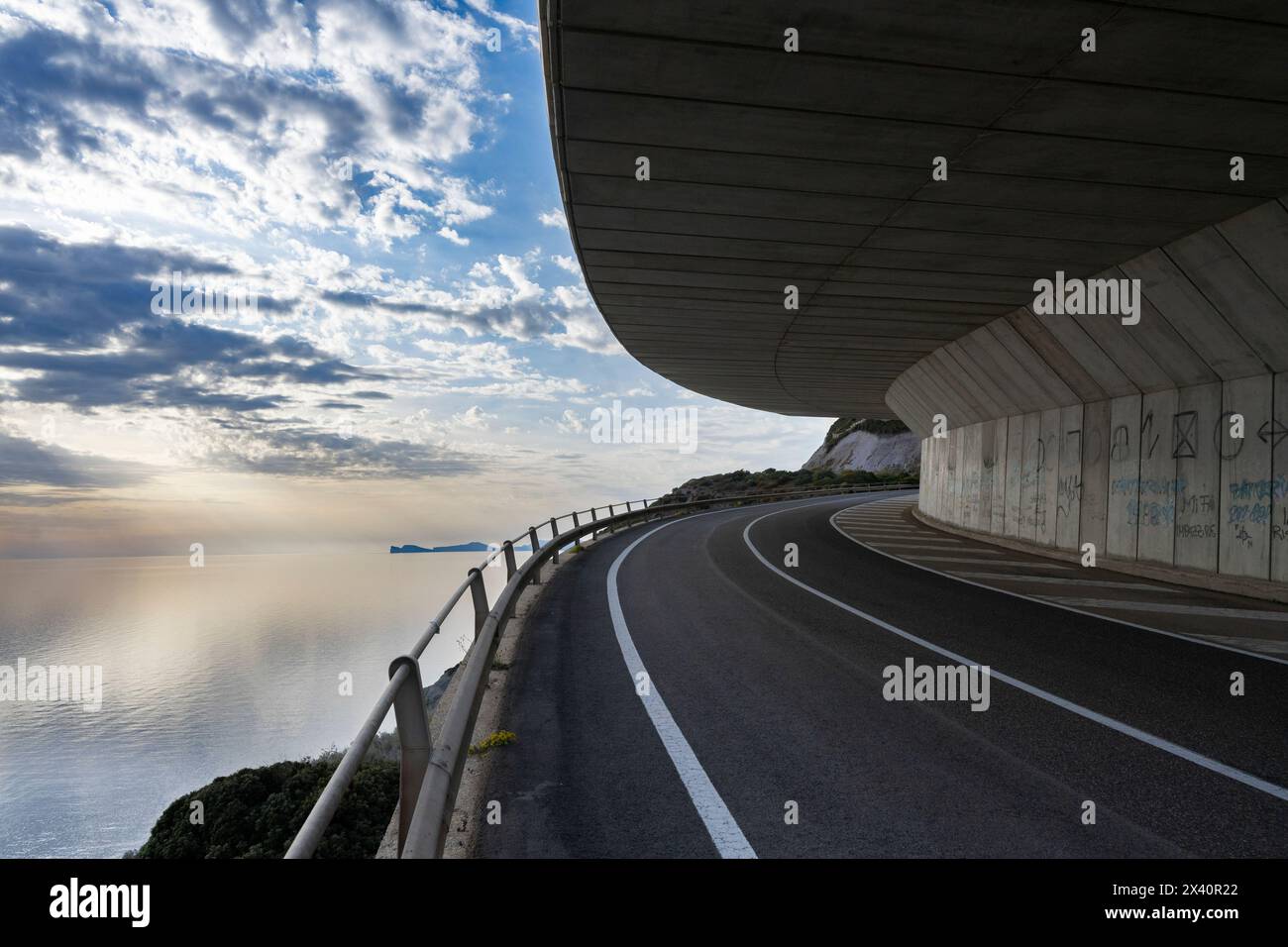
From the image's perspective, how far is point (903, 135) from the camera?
8.98 metres

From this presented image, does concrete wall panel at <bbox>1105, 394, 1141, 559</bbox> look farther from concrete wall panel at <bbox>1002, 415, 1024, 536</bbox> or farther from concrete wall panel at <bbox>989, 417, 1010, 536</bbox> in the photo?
concrete wall panel at <bbox>989, 417, 1010, 536</bbox>

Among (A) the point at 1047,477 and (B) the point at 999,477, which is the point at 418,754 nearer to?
(A) the point at 1047,477

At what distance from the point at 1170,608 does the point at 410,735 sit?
38.6 ft

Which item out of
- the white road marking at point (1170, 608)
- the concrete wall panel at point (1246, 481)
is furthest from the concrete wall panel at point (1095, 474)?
the white road marking at point (1170, 608)

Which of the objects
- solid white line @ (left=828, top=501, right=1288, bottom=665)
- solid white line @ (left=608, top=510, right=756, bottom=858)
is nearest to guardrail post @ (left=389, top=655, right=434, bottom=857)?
solid white line @ (left=608, top=510, right=756, bottom=858)

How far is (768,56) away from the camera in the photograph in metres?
7.57

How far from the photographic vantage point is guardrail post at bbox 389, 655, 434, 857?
4320 millimetres

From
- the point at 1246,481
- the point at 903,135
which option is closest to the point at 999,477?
the point at 1246,481

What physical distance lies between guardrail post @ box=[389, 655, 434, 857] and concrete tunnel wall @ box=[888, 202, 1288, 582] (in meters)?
12.4

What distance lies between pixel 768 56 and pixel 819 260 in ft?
22.0

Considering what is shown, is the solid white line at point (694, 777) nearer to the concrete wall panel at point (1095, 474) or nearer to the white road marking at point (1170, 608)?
the white road marking at point (1170, 608)
